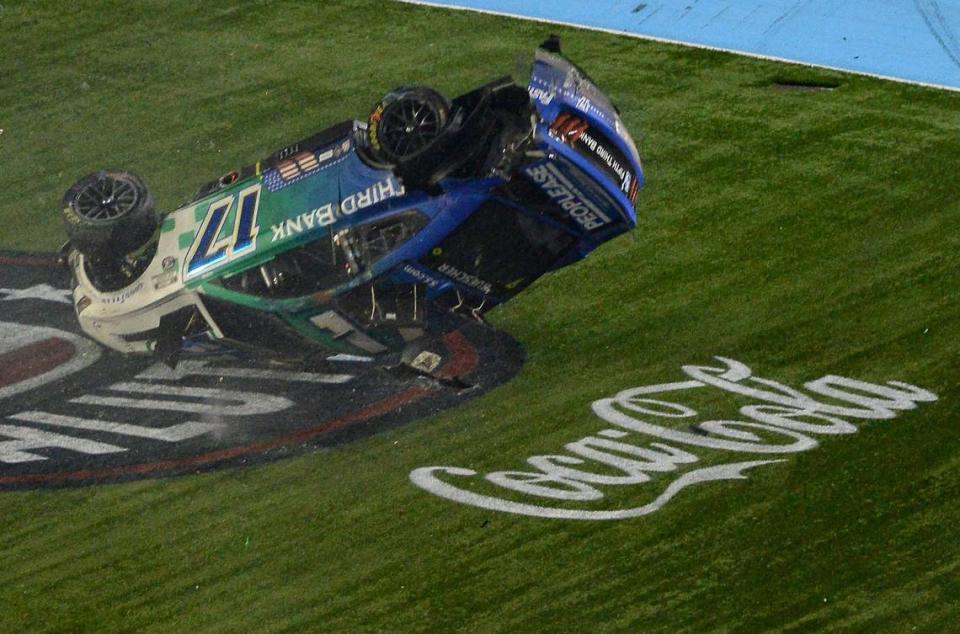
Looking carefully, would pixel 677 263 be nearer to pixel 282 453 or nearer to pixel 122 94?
pixel 282 453

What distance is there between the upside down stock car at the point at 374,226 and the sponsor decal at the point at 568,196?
13 millimetres

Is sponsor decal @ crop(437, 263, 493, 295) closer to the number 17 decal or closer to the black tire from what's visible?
the number 17 decal

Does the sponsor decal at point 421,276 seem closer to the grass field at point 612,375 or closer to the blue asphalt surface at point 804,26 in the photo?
the grass field at point 612,375

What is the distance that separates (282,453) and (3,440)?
2.58 m

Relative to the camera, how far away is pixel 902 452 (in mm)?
12031

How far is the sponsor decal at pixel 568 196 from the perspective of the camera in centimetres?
1218

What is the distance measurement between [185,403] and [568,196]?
157 inches

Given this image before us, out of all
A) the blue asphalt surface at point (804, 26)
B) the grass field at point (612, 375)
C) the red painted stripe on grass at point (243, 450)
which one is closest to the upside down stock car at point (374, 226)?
the red painted stripe on grass at point (243, 450)

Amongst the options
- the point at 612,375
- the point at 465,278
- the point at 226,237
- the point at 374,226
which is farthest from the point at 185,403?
the point at 612,375

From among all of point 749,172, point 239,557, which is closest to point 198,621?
point 239,557

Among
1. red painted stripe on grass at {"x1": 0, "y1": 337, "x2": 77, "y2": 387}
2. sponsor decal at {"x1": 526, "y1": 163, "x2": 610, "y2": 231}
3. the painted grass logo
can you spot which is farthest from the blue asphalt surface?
red painted stripe on grass at {"x1": 0, "y1": 337, "x2": 77, "y2": 387}

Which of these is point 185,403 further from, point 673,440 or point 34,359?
point 673,440

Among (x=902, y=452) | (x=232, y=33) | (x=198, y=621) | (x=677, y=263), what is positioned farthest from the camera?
(x=232, y=33)

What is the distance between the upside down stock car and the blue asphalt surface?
7513mm
